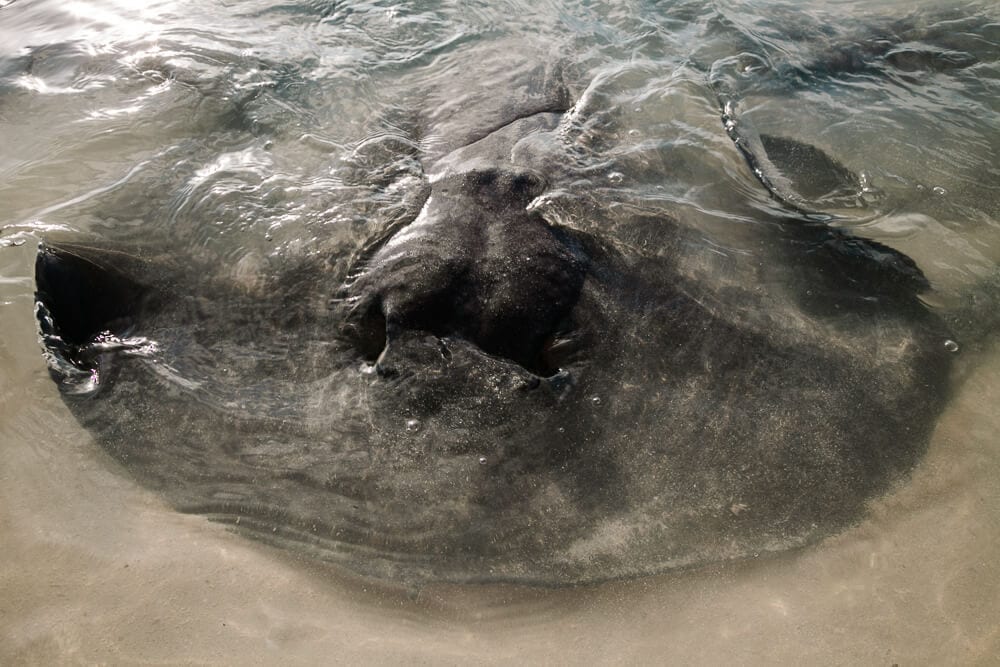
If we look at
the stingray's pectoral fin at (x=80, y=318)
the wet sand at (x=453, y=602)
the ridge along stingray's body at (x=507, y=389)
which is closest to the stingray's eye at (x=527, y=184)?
the ridge along stingray's body at (x=507, y=389)

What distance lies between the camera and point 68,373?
10.3ft

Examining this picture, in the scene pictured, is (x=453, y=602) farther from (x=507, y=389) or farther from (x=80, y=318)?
(x=80, y=318)

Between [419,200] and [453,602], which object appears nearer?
[453,602]

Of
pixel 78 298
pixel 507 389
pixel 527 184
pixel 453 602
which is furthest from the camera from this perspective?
pixel 527 184

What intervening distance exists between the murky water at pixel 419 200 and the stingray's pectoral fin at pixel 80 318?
Result: 16 cm

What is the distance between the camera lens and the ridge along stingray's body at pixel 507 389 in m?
2.68

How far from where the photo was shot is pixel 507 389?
3.06 m

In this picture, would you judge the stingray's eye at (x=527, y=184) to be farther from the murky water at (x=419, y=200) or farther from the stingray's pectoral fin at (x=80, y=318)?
the stingray's pectoral fin at (x=80, y=318)

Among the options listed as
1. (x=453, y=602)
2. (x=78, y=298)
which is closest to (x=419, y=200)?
(x=78, y=298)

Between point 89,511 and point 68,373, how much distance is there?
790 millimetres

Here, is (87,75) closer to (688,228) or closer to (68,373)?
(68,373)

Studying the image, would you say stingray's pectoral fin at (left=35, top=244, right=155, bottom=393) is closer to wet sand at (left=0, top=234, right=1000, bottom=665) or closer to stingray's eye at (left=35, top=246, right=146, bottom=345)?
stingray's eye at (left=35, top=246, right=146, bottom=345)

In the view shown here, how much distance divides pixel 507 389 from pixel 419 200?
150cm

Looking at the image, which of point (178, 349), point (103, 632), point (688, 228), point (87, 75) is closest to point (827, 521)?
point (688, 228)
